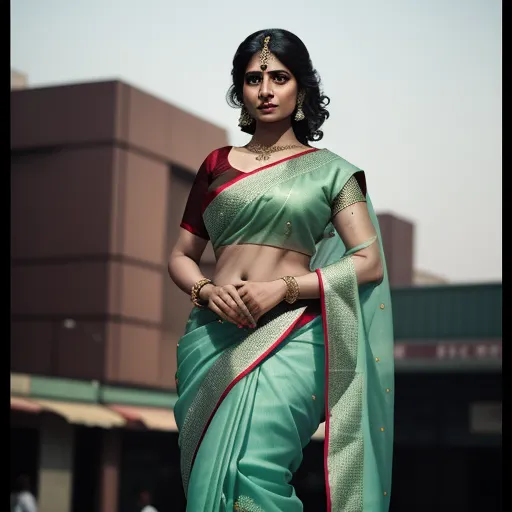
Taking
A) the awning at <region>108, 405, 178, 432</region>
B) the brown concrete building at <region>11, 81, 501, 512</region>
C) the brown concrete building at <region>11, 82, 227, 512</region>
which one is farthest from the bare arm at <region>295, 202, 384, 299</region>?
the brown concrete building at <region>11, 82, 227, 512</region>

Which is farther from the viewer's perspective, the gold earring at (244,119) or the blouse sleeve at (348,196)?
the gold earring at (244,119)

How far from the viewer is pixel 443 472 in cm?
2389

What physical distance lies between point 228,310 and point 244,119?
2.14ft

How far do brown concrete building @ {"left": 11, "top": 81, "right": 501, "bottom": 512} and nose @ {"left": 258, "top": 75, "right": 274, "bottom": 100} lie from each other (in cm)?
1943

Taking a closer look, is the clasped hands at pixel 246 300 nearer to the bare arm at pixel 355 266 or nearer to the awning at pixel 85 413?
the bare arm at pixel 355 266

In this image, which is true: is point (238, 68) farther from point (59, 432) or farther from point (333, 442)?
point (59, 432)

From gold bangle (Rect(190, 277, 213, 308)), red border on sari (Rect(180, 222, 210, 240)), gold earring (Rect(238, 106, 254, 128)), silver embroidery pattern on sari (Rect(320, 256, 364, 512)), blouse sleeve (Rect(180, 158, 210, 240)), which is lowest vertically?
silver embroidery pattern on sari (Rect(320, 256, 364, 512))

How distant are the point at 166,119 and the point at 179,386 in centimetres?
2287

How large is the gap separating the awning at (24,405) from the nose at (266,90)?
53.9 feet

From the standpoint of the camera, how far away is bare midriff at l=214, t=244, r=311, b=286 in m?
3.52

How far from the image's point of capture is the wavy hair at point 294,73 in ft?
11.9

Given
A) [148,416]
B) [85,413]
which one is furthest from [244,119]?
[148,416]

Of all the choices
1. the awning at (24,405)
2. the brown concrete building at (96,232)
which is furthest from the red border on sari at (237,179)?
the brown concrete building at (96,232)

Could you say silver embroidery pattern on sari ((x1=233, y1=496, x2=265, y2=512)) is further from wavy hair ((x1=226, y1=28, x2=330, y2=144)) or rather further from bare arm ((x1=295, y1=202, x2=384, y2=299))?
wavy hair ((x1=226, y1=28, x2=330, y2=144))
